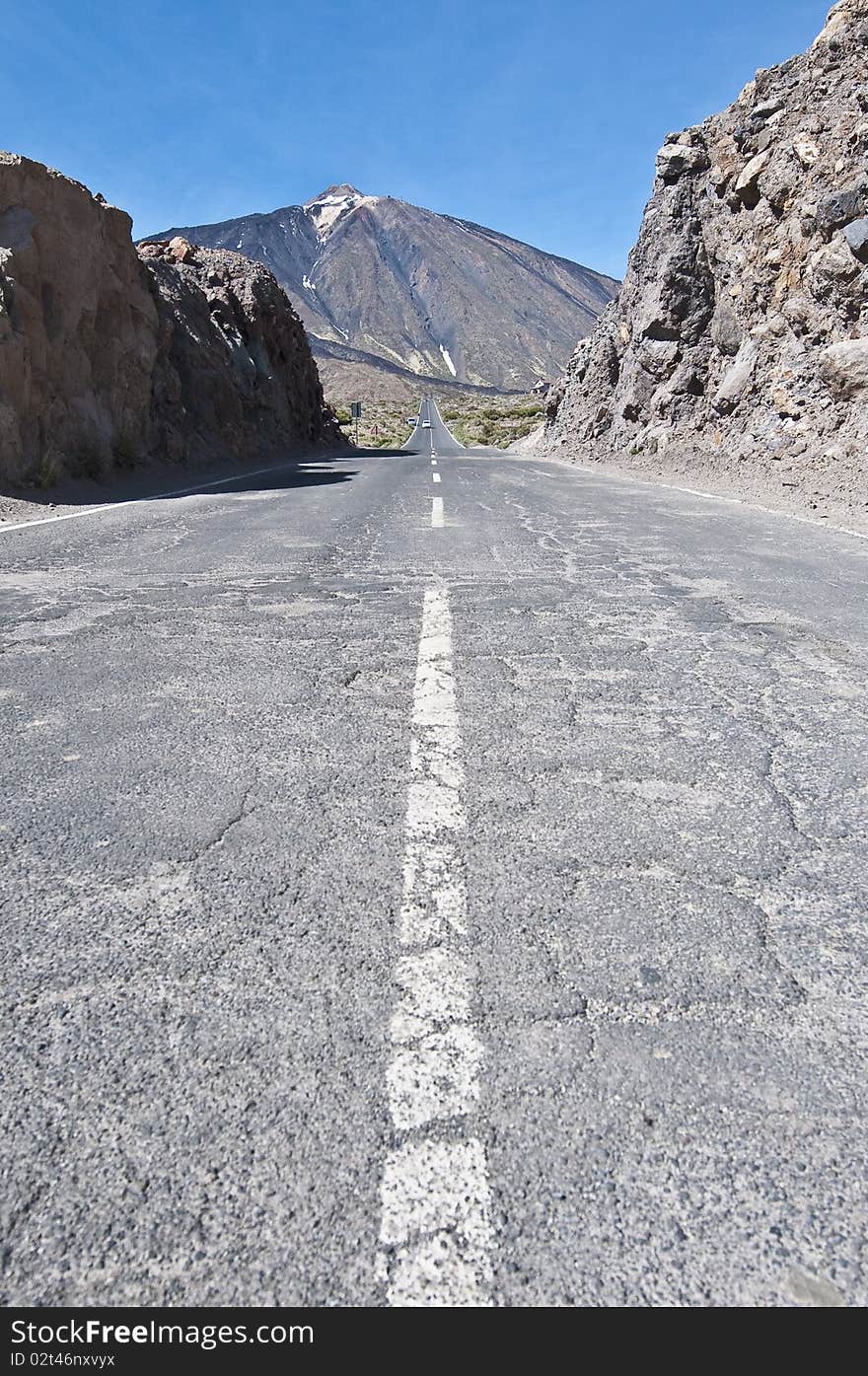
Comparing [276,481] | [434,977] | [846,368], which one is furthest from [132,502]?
[846,368]

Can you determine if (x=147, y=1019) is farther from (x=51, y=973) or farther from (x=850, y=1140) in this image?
(x=850, y=1140)

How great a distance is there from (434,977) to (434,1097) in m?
0.32

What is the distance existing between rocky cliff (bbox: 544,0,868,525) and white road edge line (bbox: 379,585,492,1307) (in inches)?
437

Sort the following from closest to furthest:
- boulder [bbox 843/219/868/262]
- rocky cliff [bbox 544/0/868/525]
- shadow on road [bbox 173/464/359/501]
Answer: shadow on road [bbox 173/464/359/501] → boulder [bbox 843/219/868/262] → rocky cliff [bbox 544/0/868/525]

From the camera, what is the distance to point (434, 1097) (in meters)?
1.42

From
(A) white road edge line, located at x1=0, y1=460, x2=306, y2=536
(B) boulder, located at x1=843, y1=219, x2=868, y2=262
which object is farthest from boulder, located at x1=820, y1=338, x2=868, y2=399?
(A) white road edge line, located at x1=0, y1=460, x2=306, y2=536

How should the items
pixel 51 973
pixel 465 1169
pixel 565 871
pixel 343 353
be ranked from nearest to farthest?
pixel 465 1169, pixel 51 973, pixel 565 871, pixel 343 353

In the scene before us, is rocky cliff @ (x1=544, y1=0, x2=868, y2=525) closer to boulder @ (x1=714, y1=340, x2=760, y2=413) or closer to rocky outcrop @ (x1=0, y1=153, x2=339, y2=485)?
boulder @ (x1=714, y1=340, x2=760, y2=413)

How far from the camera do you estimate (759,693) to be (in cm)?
358

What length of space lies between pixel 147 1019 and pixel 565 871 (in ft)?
3.40

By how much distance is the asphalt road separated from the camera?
1.20m

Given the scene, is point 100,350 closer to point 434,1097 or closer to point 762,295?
point 762,295

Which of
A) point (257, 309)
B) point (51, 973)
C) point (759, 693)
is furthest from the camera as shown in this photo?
point (257, 309)
